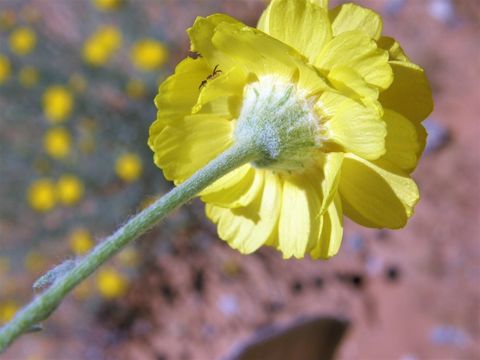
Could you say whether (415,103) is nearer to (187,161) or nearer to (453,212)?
(187,161)

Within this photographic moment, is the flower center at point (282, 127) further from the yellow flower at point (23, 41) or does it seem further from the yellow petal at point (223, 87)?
the yellow flower at point (23, 41)

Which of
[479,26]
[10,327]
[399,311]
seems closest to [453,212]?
[399,311]

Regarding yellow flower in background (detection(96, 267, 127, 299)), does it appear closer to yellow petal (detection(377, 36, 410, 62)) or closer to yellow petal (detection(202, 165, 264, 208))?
yellow petal (detection(202, 165, 264, 208))

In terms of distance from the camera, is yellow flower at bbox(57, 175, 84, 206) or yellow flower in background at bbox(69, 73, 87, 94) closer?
yellow flower at bbox(57, 175, 84, 206)

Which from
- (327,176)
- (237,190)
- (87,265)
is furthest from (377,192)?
(87,265)

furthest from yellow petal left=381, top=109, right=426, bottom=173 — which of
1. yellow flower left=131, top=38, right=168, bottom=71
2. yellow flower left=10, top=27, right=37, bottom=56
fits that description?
yellow flower left=10, top=27, right=37, bottom=56

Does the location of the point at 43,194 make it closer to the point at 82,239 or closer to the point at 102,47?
the point at 82,239

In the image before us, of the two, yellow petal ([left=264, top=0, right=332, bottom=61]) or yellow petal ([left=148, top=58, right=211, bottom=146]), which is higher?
yellow petal ([left=148, top=58, right=211, bottom=146])

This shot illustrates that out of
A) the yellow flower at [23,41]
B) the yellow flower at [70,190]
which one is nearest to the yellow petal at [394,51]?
the yellow flower at [70,190]
